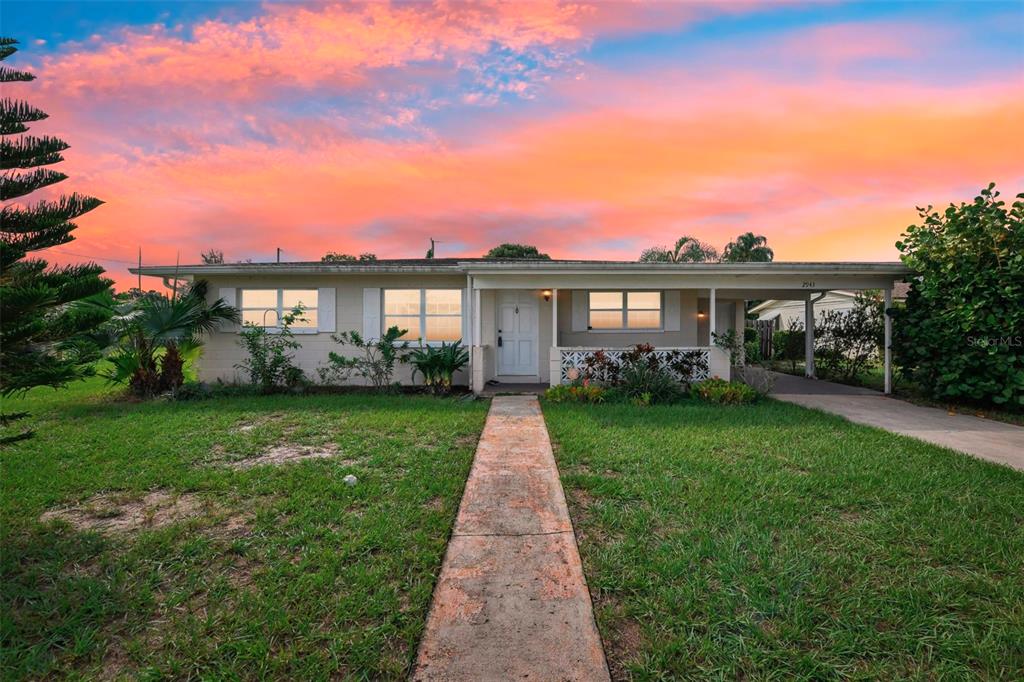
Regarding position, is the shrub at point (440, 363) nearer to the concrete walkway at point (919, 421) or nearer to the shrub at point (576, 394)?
the shrub at point (576, 394)

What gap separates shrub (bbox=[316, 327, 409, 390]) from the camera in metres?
9.37

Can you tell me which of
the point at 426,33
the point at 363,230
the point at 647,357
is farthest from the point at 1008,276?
the point at 363,230

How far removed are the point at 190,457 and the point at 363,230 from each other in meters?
13.4

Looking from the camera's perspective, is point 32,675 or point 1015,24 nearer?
point 32,675

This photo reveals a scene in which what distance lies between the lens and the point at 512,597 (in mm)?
2354

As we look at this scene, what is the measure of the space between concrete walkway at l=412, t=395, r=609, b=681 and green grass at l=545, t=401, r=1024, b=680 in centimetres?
15

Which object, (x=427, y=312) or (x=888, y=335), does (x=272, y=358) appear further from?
(x=888, y=335)

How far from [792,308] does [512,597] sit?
2168 centimetres

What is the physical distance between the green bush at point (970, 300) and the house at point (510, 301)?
32.6 inches

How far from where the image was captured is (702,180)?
1239cm

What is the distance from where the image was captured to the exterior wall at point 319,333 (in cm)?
1006

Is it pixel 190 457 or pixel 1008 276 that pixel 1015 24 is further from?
pixel 190 457

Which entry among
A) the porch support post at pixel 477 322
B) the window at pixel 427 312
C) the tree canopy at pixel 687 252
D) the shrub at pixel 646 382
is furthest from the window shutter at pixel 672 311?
the tree canopy at pixel 687 252

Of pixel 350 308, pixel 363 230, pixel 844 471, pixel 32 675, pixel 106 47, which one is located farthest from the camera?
pixel 363 230
